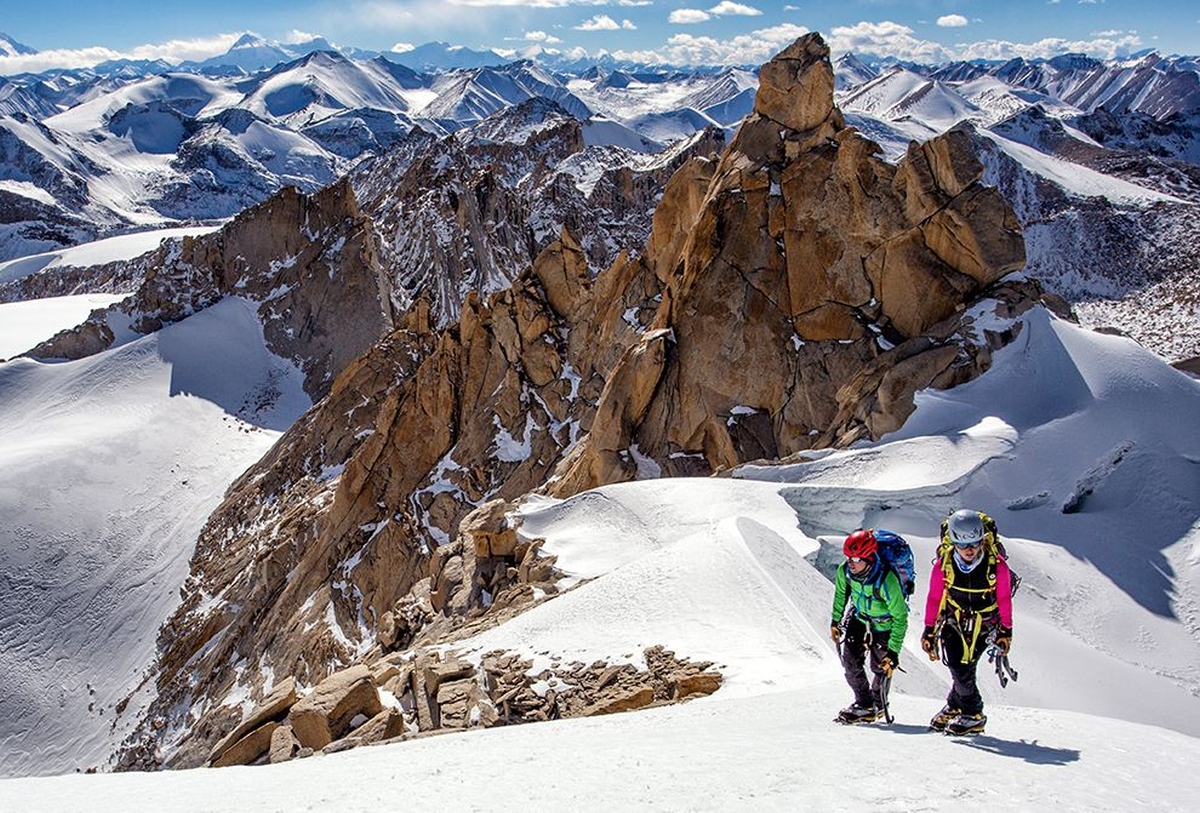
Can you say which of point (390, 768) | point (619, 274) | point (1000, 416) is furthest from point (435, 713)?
point (619, 274)

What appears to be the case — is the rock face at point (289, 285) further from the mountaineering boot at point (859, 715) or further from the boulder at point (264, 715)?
the mountaineering boot at point (859, 715)

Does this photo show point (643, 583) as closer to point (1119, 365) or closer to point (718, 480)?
point (718, 480)

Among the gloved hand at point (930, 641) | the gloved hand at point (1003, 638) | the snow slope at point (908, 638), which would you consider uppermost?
the gloved hand at point (1003, 638)

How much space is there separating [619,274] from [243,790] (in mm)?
30263

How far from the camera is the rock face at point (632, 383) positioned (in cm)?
2169

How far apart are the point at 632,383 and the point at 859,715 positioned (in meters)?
19.6

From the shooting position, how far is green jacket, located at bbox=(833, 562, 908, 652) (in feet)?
25.0

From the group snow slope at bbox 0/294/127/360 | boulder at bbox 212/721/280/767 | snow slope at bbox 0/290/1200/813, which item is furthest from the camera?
snow slope at bbox 0/294/127/360

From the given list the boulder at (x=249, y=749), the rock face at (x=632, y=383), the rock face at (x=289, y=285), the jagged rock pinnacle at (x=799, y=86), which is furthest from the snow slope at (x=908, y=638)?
the rock face at (x=289, y=285)

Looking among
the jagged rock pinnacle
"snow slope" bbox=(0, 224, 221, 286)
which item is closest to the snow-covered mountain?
the jagged rock pinnacle

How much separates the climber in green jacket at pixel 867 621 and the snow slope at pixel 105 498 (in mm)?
34873

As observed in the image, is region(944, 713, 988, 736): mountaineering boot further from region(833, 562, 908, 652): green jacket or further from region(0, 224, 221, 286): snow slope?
region(0, 224, 221, 286): snow slope

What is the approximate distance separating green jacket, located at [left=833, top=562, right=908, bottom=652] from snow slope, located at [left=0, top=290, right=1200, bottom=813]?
36.2 inches

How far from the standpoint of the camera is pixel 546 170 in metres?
133
